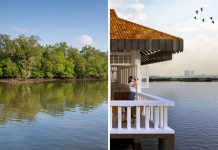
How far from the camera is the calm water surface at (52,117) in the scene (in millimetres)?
29156

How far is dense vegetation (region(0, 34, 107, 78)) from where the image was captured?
2291 inches

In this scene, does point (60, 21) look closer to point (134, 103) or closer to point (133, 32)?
point (133, 32)

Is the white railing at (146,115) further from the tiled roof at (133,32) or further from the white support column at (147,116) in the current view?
the tiled roof at (133,32)

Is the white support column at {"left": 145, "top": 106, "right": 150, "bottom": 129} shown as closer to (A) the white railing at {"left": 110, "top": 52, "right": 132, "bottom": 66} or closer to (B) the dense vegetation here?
(A) the white railing at {"left": 110, "top": 52, "right": 132, "bottom": 66}

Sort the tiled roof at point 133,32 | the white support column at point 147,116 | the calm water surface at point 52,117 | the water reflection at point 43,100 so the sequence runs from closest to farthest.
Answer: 1. the white support column at point 147,116
2. the tiled roof at point 133,32
3. the calm water surface at point 52,117
4. the water reflection at point 43,100

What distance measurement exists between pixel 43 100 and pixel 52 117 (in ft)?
32.1

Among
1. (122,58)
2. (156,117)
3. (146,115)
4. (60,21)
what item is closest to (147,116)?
(146,115)

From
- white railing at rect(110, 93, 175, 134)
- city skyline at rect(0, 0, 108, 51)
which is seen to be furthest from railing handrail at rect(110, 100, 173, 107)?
city skyline at rect(0, 0, 108, 51)

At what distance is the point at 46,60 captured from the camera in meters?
64.6

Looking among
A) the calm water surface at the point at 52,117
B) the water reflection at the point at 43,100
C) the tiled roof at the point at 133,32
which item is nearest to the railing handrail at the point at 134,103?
the tiled roof at the point at 133,32

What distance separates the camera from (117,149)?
1226cm

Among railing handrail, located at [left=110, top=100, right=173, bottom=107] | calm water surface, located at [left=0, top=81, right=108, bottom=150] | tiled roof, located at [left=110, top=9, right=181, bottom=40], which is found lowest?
calm water surface, located at [left=0, top=81, right=108, bottom=150]

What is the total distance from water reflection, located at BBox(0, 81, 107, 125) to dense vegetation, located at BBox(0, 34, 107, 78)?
2.28 m

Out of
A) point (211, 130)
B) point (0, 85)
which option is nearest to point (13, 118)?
point (0, 85)
